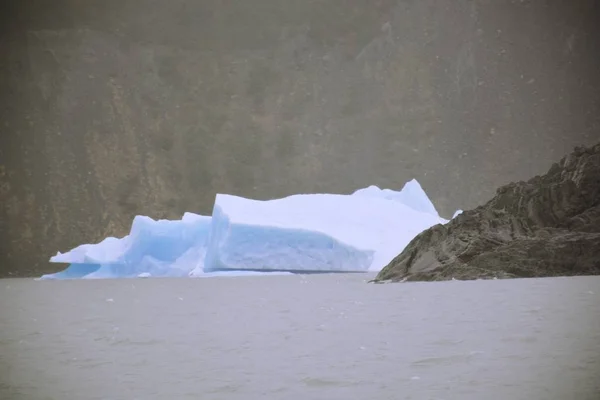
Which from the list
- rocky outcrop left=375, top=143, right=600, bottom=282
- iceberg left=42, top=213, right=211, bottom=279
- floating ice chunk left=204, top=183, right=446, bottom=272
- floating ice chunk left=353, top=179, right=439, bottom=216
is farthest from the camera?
floating ice chunk left=353, top=179, right=439, bottom=216

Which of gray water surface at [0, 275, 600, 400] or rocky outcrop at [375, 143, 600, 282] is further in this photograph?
rocky outcrop at [375, 143, 600, 282]

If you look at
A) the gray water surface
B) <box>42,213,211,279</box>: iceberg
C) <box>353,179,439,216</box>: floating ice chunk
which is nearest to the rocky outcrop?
the gray water surface

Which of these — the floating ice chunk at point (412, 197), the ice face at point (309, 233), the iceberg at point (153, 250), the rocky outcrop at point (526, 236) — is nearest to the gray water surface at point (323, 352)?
the rocky outcrop at point (526, 236)

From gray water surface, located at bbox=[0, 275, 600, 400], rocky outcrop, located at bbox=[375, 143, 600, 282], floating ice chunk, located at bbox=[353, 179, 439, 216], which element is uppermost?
floating ice chunk, located at bbox=[353, 179, 439, 216]

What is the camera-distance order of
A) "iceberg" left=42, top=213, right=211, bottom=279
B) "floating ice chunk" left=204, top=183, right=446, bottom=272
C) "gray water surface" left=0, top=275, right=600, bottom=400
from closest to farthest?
1. "gray water surface" left=0, top=275, right=600, bottom=400
2. "floating ice chunk" left=204, top=183, right=446, bottom=272
3. "iceberg" left=42, top=213, right=211, bottom=279

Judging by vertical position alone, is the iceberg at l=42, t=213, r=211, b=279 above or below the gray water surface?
above

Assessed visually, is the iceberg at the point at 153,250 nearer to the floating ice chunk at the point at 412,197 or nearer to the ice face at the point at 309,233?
the ice face at the point at 309,233

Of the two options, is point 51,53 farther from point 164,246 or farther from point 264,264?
point 264,264

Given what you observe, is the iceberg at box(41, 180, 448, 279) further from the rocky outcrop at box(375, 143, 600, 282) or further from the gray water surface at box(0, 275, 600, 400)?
the gray water surface at box(0, 275, 600, 400)
